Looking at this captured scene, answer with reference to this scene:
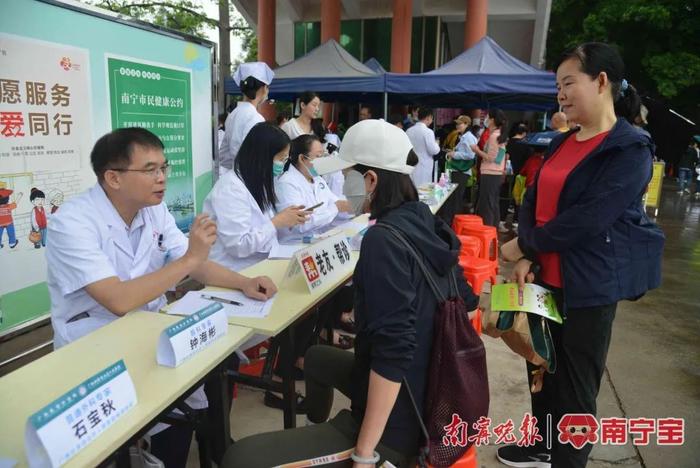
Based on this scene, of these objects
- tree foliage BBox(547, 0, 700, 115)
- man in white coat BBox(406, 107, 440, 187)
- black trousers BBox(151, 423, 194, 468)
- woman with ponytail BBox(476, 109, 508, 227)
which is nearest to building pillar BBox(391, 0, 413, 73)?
tree foliage BBox(547, 0, 700, 115)

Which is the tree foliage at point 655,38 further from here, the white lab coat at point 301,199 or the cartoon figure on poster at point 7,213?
Answer: the cartoon figure on poster at point 7,213

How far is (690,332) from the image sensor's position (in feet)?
12.3

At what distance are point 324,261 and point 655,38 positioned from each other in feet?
54.4

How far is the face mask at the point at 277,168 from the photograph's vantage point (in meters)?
2.84

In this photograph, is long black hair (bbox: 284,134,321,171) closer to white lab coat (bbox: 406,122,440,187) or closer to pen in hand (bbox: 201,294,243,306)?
pen in hand (bbox: 201,294,243,306)

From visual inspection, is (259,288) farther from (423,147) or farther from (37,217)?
(423,147)

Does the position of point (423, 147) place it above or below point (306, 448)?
above

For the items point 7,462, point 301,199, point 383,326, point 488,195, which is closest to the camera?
point 7,462

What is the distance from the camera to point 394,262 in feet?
3.99

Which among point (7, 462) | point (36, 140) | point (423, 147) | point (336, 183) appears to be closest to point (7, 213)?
point (36, 140)

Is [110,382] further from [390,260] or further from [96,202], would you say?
[96,202]

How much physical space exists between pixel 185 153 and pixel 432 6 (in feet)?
37.0

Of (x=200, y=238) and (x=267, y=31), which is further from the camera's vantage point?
(x=267, y=31)

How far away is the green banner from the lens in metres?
2.95
